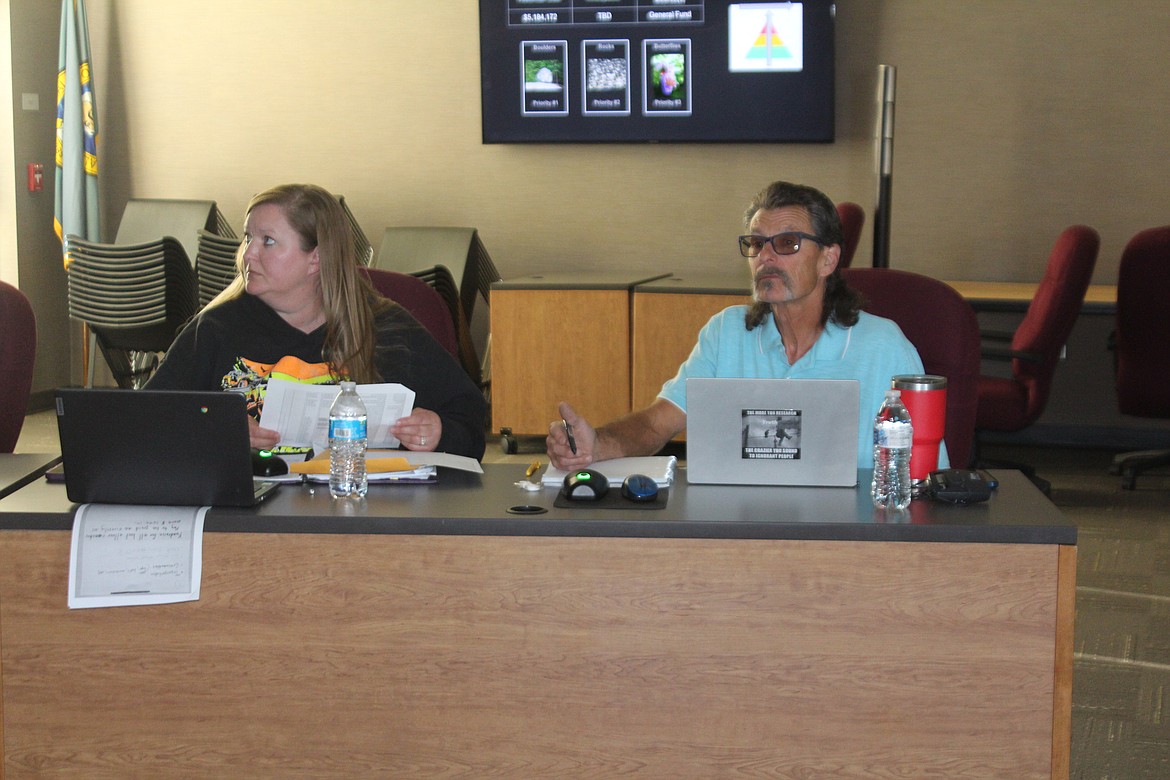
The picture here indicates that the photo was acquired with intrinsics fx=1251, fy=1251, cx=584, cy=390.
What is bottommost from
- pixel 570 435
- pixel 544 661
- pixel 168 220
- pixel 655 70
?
pixel 544 661

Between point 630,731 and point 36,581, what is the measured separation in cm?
89

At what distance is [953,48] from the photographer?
584 centimetres

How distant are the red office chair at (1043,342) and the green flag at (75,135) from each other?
454cm

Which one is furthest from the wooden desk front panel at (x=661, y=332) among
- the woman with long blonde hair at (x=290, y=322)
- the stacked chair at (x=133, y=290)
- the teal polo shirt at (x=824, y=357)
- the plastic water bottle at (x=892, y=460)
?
the plastic water bottle at (x=892, y=460)

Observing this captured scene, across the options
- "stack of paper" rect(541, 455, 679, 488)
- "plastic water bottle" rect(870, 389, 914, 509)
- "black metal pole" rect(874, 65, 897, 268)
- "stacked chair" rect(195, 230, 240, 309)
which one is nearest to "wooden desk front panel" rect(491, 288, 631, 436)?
"black metal pole" rect(874, 65, 897, 268)

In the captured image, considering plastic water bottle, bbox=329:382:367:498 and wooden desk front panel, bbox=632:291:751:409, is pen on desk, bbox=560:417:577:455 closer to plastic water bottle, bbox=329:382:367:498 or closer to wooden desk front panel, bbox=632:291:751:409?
plastic water bottle, bbox=329:382:367:498

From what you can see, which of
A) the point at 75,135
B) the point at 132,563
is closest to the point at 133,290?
the point at 75,135

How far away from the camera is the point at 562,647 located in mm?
1791

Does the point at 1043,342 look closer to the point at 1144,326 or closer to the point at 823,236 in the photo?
the point at 1144,326

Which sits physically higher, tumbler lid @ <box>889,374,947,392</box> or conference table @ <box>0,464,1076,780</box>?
tumbler lid @ <box>889,374,947,392</box>

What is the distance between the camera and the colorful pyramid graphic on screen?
19.1 ft

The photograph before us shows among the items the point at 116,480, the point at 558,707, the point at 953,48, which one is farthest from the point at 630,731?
the point at 953,48

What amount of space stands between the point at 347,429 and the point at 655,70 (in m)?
4.40

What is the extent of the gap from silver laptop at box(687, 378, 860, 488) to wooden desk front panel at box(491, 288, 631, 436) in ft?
10.8
